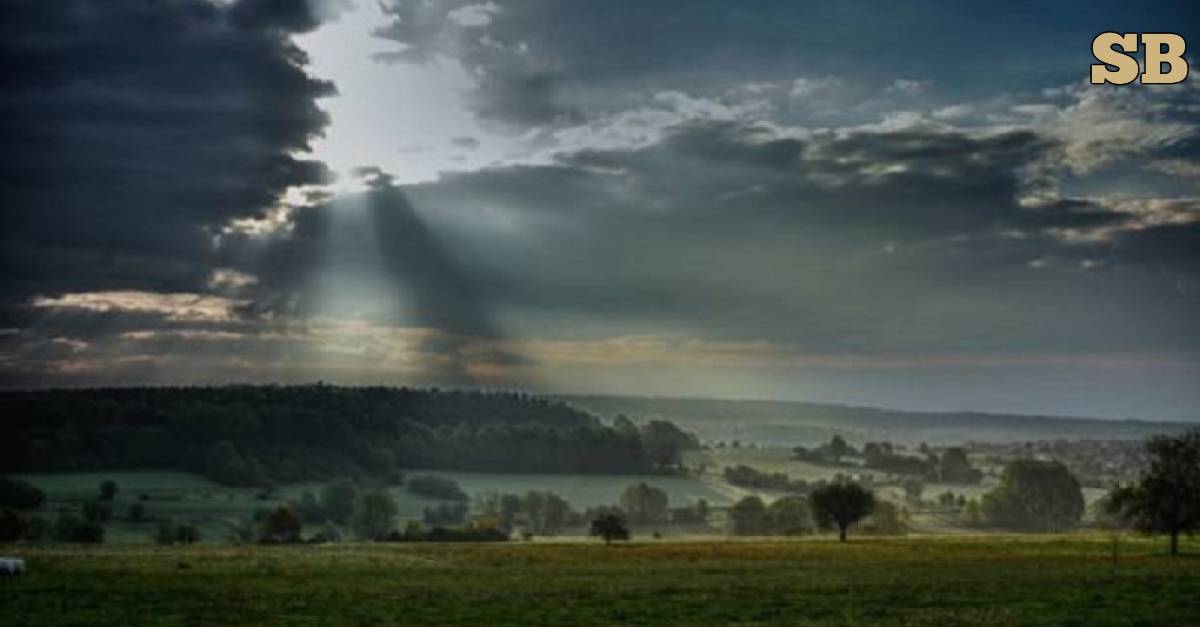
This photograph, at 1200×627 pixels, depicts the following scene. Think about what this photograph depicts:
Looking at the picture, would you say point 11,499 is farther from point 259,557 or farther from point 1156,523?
point 1156,523

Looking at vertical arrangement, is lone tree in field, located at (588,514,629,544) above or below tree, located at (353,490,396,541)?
above

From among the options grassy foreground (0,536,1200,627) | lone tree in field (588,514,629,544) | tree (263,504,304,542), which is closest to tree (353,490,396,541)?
tree (263,504,304,542)

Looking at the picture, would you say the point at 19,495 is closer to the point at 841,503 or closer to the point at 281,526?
the point at 281,526

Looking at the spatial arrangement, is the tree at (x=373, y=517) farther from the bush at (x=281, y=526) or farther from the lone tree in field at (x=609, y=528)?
the lone tree in field at (x=609, y=528)

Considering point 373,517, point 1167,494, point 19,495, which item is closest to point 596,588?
point 1167,494

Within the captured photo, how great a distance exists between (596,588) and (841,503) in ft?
250

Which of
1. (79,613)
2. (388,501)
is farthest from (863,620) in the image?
(388,501)

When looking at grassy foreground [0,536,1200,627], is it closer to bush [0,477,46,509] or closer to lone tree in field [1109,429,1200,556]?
lone tree in field [1109,429,1200,556]

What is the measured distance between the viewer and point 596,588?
195 feet

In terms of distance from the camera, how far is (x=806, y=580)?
216 feet

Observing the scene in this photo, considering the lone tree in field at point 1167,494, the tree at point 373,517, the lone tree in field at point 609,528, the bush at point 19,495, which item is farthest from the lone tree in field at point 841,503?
the bush at point 19,495

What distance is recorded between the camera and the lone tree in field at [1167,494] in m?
99.2

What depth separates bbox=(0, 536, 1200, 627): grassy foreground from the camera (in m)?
45.1

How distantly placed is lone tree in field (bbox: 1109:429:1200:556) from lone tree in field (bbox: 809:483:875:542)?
103 feet
